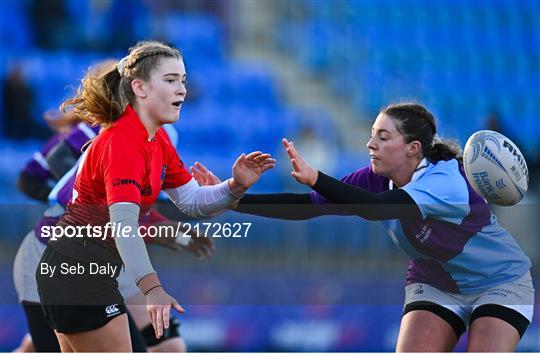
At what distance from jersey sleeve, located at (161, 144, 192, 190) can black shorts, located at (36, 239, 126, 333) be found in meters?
0.48

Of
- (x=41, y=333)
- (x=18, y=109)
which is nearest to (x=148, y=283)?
(x=41, y=333)

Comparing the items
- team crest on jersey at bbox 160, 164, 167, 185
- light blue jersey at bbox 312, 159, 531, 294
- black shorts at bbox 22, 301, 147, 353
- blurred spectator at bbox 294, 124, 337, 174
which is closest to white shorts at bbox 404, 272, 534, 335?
light blue jersey at bbox 312, 159, 531, 294

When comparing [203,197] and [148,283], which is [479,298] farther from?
[148,283]

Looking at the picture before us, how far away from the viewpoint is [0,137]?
12289mm

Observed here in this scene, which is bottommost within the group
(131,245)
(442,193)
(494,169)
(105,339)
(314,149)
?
(105,339)

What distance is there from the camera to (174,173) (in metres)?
5.01

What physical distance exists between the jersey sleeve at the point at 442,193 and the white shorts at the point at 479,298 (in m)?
0.35

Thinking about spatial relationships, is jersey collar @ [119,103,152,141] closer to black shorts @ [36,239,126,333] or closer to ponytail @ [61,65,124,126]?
ponytail @ [61,65,124,126]

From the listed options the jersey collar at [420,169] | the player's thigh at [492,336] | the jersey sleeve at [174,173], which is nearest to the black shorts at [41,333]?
the jersey sleeve at [174,173]

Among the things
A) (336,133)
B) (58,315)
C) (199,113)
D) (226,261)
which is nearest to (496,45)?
(336,133)

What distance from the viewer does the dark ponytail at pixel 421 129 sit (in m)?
5.16

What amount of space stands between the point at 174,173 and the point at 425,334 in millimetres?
1342

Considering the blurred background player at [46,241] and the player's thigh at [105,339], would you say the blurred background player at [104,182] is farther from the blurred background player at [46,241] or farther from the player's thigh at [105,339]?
the blurred background player at [46,241]

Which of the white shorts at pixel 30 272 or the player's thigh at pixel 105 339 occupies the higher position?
the white shorts at pixel 30 272
